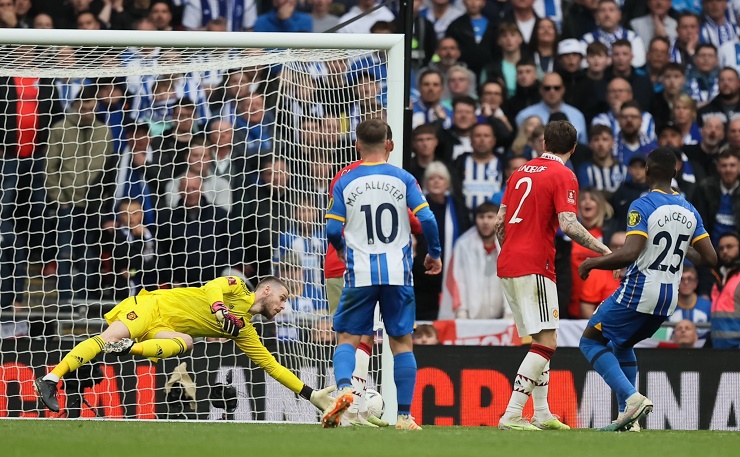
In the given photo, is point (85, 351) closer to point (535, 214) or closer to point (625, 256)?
point (535, 214)

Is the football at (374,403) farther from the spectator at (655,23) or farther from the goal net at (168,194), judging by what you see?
the spectator at (655,23)

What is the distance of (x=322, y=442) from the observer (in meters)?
5.83

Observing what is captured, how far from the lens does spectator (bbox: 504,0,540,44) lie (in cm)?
1247

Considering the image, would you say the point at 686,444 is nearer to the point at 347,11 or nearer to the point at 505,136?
the point at 505,136

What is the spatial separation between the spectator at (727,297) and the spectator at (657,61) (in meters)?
1.83

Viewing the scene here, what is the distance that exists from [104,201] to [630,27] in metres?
5.71

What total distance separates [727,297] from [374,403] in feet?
13.8

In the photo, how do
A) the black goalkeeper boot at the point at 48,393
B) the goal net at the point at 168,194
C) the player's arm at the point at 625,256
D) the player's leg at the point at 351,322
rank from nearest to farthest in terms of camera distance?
1. the player's leg at the point at 351,322
2. the player's arm at the point at 625,256
3. the black goalkeeper boot at the point at 48,393
4. the goal net at the point at 168,194

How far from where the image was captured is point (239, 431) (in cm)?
679

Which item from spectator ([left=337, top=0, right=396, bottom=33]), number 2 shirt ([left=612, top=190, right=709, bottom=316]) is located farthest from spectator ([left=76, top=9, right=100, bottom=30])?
number 2 shirt ([left=612, top=190, right=709, bottom=316])

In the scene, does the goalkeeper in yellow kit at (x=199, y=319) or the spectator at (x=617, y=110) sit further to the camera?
the spectator at (x=617, y=110)

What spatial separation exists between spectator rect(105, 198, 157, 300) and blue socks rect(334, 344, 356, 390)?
335 cm

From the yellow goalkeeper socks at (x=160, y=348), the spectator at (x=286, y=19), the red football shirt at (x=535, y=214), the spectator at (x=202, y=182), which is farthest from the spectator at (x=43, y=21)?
the red football shirt at (x=535, y=214)

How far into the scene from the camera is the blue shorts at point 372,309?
7.10 metres
